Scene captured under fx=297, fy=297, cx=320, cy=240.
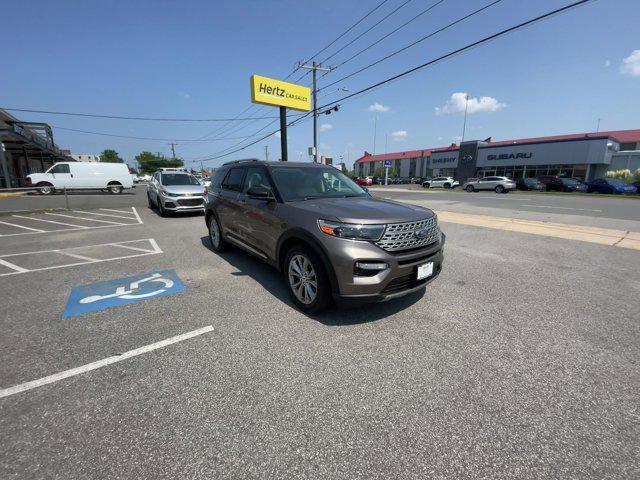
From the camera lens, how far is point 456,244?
6.86 meters

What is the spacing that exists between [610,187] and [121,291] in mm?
37377

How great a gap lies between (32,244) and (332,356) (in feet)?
27.1

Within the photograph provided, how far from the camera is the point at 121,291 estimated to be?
4117 millimetres

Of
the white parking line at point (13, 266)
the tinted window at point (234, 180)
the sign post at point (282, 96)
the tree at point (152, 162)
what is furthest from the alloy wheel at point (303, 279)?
the tree at point (152, 162)

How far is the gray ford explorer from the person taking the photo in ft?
9.66

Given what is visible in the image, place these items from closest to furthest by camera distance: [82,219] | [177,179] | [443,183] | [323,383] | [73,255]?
[323,383] → [73,255] → [82,219] → [177,179] → [443,183]

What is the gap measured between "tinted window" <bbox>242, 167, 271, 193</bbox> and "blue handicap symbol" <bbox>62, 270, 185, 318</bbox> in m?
1.83

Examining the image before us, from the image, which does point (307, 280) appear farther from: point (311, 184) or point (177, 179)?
point (177, 179)

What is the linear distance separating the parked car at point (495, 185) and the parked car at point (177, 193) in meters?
27.8

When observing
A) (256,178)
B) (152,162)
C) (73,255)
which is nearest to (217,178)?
(256,178)

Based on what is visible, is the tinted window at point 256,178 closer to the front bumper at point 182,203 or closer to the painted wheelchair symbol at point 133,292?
the painted wheelchair symbol at point 133,292

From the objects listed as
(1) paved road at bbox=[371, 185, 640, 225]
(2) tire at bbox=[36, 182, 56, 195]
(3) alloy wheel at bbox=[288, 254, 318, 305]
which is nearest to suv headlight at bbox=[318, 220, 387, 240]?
(3) alloy wheel at bbox=[288, 254, 318, 305]

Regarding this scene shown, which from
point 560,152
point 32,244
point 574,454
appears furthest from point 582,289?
point 560,152

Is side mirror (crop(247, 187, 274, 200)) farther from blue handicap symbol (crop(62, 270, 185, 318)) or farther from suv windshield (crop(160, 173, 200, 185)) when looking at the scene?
suv windshield (crop(160, 173, 200, 185))
